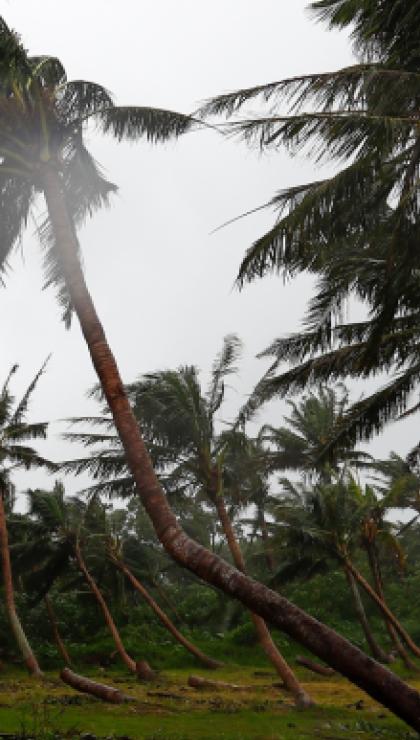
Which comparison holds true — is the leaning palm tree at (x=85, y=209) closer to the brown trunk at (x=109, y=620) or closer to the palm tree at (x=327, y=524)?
the palm tree at (x=327, y=524)

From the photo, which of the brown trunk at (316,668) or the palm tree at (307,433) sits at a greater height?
the palm tree at (307,433)

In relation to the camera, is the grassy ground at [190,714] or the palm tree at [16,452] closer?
the grassy ground at [190,714]

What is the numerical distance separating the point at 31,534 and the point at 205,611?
32.6 feet

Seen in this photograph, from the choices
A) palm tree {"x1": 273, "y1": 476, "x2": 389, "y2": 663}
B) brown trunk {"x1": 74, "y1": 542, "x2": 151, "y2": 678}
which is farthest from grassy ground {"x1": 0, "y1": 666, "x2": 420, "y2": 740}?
palm tree {"x1": 273, "y1": 476, "x2": 389, "y2": 663}

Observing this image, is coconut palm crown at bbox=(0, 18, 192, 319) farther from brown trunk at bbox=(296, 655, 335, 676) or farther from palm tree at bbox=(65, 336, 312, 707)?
brown trunk at bbox=(296, 655, 335, 676)

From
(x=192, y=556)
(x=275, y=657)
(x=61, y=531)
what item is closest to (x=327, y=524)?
(x=275, y=657)

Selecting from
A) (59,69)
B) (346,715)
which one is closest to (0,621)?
(346,715)

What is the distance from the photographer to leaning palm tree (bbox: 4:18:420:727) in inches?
187

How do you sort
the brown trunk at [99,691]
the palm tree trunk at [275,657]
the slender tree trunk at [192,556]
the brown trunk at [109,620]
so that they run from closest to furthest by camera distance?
the slender tree trunk at [192,556] < the brown trunk at [99,691] < the palm tree trunk at [275,657] < the brown trunk at [109,620]

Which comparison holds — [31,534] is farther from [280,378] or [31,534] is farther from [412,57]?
[412,57]

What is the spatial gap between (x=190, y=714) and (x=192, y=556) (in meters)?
8.84

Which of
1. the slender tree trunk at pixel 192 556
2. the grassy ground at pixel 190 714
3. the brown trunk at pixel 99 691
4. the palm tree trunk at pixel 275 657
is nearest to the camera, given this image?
the slender tree trunk at pixel 192 556

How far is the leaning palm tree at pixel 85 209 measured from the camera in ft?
15.5

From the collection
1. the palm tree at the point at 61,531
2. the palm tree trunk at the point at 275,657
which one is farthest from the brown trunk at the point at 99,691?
the palm tree at the point at 61,531
